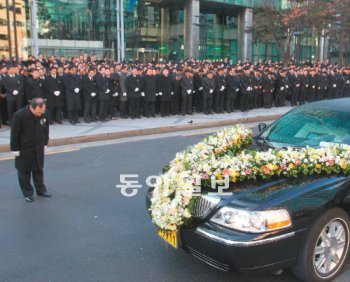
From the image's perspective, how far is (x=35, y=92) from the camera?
12930 mm

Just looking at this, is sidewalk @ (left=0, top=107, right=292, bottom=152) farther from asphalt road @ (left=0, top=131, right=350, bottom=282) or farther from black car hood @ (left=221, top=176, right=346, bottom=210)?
black car hood @ (left=221, top=176, right=346, bottom=210)

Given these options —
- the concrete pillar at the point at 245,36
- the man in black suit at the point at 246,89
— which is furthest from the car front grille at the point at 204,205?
the concrete pillar at the point at 245,36

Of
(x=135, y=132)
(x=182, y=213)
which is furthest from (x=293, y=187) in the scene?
(x=135, y=132)

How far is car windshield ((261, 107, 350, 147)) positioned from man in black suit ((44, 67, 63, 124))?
358 inches

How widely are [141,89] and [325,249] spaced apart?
11844 millimetres

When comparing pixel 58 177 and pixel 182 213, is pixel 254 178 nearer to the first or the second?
pixel 182 213

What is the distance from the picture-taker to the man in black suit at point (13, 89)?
12.5 m

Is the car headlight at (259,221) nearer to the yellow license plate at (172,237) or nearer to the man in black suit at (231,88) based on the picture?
the yellow license plate at (172,237)

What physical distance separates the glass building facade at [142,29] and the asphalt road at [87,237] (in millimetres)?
24309

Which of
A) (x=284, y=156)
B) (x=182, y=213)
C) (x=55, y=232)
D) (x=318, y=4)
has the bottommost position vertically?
(x=55, y=232)

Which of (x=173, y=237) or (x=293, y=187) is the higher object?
(x=293, y=187)

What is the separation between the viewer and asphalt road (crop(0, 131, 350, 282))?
421 cm

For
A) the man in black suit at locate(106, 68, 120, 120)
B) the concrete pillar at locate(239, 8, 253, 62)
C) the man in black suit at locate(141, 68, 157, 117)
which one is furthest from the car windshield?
the concrete pillar at locate(239, 8, 253, 62)

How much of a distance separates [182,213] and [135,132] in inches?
356
